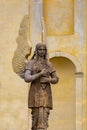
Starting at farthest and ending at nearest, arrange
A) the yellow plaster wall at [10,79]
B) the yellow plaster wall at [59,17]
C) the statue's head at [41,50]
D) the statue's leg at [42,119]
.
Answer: the yellow plaster wall at [59,17] < the yellow plaster wall at [10,79] < the statue's head at [41,50] < the statue's leg at [42,119]

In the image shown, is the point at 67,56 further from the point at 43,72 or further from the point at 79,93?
the point at 43,72

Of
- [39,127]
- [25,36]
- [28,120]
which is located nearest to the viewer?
[39,127]

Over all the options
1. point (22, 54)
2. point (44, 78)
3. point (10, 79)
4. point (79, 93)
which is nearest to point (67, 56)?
point (79, 93)

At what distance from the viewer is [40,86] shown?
503 inches

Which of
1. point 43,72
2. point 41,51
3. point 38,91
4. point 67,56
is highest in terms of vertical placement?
point 67,56

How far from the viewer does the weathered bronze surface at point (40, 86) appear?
1266 centimetres

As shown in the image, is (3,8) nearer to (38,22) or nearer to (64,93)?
(38,22)

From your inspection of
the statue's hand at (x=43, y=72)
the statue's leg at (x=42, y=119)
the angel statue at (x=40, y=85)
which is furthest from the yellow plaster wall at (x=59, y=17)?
the statue's leg at (x=42, y=119)

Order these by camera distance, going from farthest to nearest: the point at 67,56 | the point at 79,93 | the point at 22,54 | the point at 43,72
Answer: the point at 67,56 → the point at 79,93 → the point at 22,54 → the point at 43,72

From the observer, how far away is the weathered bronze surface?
41.5ft

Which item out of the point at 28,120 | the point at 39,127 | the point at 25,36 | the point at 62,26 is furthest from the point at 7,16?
the point at 39,127

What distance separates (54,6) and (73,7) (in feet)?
1.73

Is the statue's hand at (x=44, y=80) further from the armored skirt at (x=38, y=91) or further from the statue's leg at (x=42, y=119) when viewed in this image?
the statue's leg at (x=42, y=119)

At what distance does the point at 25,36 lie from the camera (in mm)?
13695
